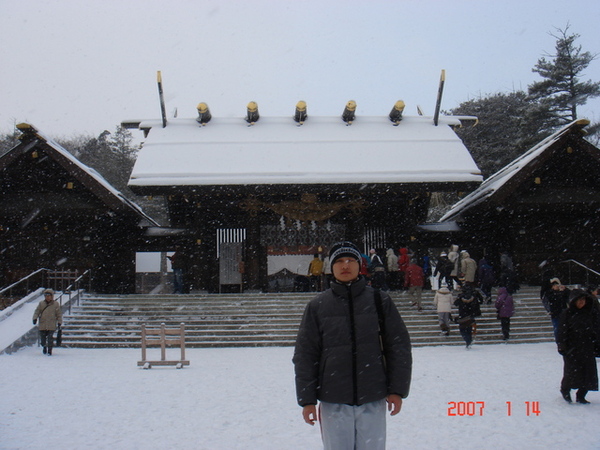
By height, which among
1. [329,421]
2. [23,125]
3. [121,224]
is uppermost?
[23,125]

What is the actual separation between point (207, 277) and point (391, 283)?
6103mm

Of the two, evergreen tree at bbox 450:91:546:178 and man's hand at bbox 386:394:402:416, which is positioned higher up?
evergreen tree at bbox 450:91:546:178

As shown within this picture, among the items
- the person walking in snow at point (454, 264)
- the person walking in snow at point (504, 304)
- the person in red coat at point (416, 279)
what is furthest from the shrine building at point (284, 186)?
the person walking in snow at point (504, 304)

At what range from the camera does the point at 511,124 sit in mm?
33906

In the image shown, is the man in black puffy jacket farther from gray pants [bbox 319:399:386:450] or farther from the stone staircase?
the stone staircase

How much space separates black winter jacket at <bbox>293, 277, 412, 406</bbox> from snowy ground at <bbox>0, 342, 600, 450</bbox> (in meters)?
2.20

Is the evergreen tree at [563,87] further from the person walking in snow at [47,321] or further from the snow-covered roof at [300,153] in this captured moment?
the person walking in snow at [47,321]

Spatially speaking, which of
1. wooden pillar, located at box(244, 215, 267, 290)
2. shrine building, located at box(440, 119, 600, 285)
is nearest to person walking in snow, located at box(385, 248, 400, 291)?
shrine building, located at box(440, 119, 600, 285)

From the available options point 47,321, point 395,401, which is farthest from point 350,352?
point 47,321

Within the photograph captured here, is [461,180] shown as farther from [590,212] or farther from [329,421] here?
[329,421]

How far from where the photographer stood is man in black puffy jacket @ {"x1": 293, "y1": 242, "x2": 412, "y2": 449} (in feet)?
10.1

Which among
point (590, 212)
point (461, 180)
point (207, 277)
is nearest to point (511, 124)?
point (590, 212)

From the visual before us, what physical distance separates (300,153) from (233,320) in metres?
6.46

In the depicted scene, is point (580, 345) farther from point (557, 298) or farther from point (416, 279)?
point (416, 279)
